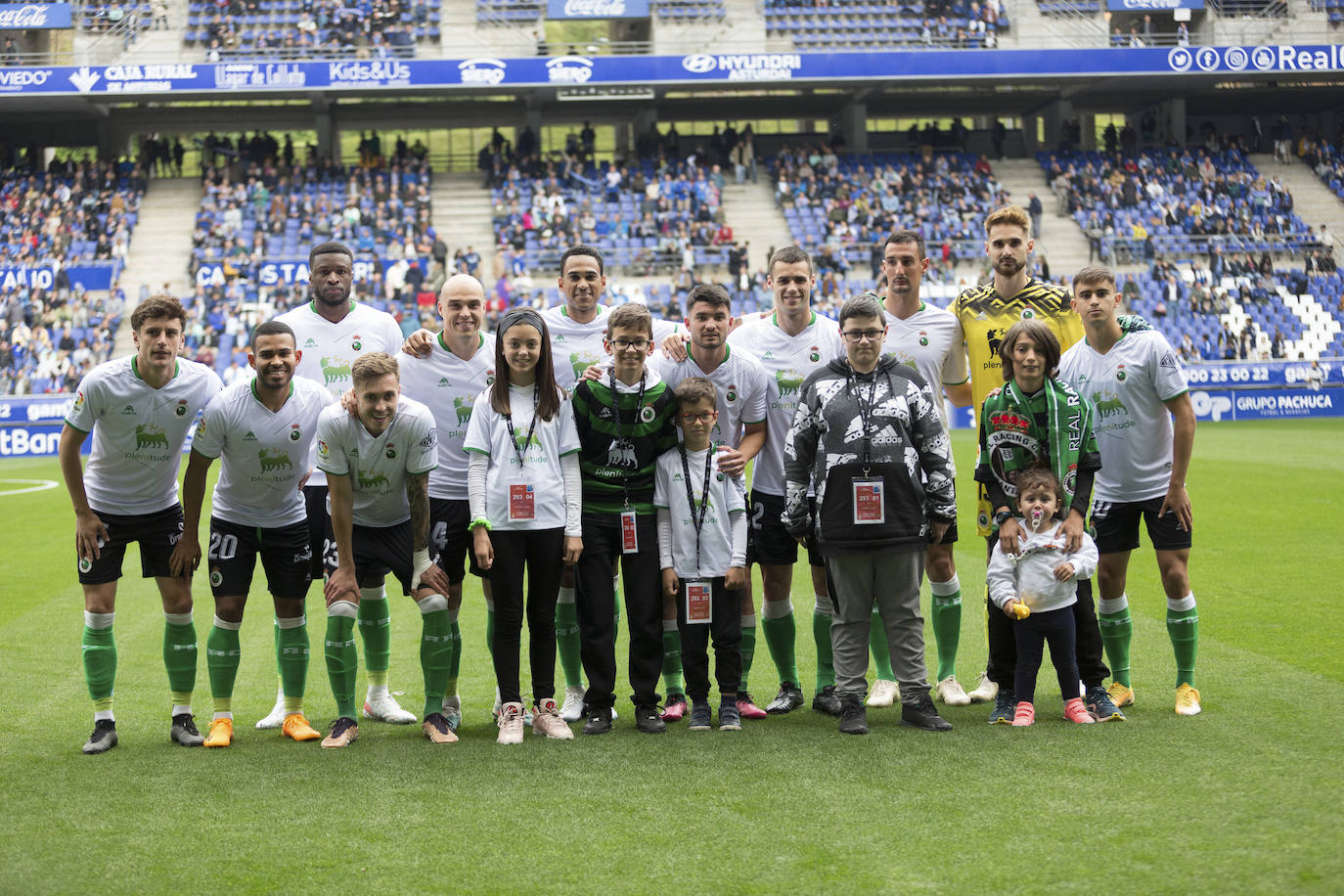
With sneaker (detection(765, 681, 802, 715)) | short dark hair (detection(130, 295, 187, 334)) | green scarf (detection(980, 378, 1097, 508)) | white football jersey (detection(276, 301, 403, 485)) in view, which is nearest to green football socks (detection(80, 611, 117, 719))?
short dark hair (detection(130, 295, 187, 334))

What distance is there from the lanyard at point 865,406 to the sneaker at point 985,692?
1468mm

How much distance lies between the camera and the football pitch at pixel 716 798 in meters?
4.05

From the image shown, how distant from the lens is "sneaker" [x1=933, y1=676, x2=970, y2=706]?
6504 mm

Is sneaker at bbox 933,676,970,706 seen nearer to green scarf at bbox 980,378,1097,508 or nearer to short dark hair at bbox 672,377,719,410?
green scarf at bbox 980,378,1097,508

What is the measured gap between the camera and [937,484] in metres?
5.97

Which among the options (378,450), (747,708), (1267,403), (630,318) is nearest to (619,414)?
(630,318)

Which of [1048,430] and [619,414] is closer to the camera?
[1048,430]

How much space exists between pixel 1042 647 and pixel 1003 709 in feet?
1.22

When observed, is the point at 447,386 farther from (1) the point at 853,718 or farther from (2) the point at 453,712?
(1) the point at 853,718

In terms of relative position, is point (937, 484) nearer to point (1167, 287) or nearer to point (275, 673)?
point (275, 673)

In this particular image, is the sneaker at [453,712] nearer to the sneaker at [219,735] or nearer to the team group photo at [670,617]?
the team group photo at [670,617]

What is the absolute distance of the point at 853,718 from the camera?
591 centimetres

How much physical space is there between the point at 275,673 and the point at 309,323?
246 cm

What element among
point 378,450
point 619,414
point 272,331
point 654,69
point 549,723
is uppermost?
point 654,69
